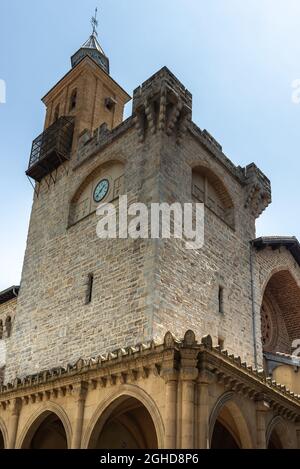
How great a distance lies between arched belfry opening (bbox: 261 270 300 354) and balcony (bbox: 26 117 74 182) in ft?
33.1

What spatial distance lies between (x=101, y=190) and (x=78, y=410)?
8107mm

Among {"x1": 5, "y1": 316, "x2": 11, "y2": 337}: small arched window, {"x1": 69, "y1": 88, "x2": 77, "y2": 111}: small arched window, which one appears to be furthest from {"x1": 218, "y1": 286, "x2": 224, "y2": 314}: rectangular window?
{"x1": 69, "y1": 88, "x2": 77, "y2": 111}: small arched window

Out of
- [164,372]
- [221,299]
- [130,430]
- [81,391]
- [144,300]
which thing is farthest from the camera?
[221,299]

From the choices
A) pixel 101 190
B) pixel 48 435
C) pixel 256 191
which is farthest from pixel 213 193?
pixel 48 435

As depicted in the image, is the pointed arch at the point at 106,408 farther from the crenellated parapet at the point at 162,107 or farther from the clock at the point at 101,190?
the crenellated parapet at the point at 162,107

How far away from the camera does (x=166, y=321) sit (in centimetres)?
1269

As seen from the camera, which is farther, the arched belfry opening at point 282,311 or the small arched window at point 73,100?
the small arched window at point 73,100

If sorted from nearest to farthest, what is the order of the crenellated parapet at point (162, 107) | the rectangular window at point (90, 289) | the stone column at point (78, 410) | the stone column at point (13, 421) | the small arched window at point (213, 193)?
the stone column at point (78, 410), the stone column at point (13, 421), the rectangular window at point (90, 289), the crenellated parapet at point (162, 107), the small arched window at point (213, 193)

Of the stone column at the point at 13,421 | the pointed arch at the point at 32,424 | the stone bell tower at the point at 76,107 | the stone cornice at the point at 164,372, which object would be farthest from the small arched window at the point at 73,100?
the pointed arch at the point at 32,424

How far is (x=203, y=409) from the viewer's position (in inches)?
376

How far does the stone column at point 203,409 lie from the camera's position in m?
9.30

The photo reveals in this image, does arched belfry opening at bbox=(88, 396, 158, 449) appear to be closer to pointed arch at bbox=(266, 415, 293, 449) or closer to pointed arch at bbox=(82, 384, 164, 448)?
pointed arch at bbox=(82, 384, 164, 448)

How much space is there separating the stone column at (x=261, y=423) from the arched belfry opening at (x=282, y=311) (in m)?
8.97

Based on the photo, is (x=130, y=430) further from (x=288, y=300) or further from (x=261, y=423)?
(x=288, y=300)
